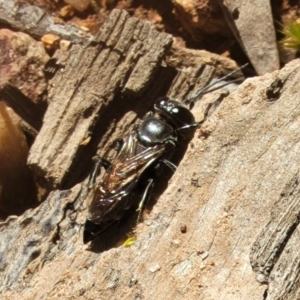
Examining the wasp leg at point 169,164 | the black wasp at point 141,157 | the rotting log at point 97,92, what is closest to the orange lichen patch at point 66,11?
the rotting log at point 97,92

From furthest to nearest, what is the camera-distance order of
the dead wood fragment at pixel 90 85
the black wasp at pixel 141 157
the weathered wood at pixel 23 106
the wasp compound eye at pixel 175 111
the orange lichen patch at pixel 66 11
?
the orange lichen patch at pixel 66 11, the weathered wood at pixel 23 106, the wasp compound eye at pixel 175 111, the dead wood fragment at pixel 90 85, the black wasp at pixel 141 157

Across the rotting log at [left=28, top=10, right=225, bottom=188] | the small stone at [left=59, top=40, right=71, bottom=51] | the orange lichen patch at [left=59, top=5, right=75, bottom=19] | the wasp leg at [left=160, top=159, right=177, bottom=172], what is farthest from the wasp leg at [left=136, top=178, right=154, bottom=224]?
the orange lichen patch at [left=59, top=5, right=75, bottom=19]

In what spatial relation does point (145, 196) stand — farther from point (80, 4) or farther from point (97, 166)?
point (80, 4)

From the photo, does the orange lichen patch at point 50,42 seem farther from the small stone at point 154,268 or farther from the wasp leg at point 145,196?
the small stone at point 154,268

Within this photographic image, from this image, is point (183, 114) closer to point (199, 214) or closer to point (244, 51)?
point (244, 51)

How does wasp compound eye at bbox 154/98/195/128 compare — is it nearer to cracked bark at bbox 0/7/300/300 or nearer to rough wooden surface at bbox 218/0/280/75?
rough wooden surface at bbox 218/0/280/75

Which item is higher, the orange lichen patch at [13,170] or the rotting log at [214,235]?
A: the orange lichen patch at [13,170]
